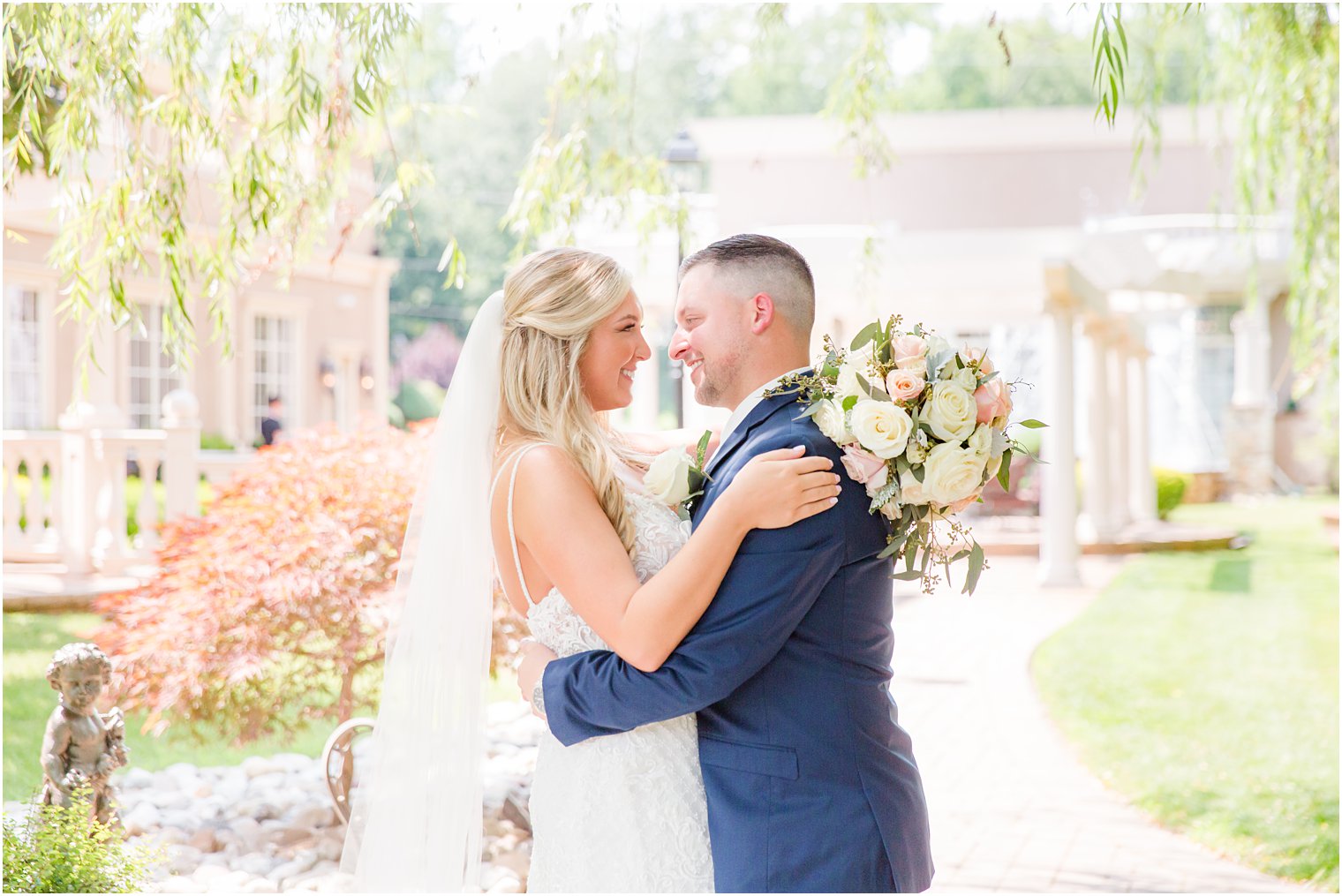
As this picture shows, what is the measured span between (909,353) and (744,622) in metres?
0.68

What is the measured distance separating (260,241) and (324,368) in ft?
29.8

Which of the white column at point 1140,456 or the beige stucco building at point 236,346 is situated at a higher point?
the beige stucco building at point 236,346

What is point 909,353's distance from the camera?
272 cm

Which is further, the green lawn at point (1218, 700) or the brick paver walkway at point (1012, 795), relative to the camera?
the green lawn at point (1218, 700)

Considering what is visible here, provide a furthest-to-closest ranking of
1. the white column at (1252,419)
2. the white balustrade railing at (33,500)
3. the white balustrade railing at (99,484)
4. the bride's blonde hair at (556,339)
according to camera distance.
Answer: the white column at (1252,419)
the white balustrade railing at (33,500)
the white balustrade railing at (99,484)
the bride's blonde hair at (556,339)

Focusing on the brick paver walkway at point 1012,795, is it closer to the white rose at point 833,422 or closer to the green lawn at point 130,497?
the white rose at point 833,422

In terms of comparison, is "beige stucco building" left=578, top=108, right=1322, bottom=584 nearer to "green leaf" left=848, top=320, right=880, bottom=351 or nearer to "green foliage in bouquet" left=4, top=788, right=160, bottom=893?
"green foliage in bouquet" left=4, top=788, right=160, bottom=893

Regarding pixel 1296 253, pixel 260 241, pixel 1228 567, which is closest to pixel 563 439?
pixel 1296 253

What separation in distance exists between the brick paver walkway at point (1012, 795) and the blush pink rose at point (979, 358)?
334 centimetres

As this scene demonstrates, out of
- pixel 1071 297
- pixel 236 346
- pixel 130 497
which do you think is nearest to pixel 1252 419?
pixel 1071 297

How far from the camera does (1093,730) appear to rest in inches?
316

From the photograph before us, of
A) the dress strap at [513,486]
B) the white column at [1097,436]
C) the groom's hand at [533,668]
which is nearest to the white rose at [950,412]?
the dress strap at [513,486]

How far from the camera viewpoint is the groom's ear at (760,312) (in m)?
2.91

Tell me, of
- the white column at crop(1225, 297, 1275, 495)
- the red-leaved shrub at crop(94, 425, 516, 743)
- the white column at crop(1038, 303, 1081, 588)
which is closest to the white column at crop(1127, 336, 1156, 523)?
the white column at crop(1225, 297, 1275, 495)
